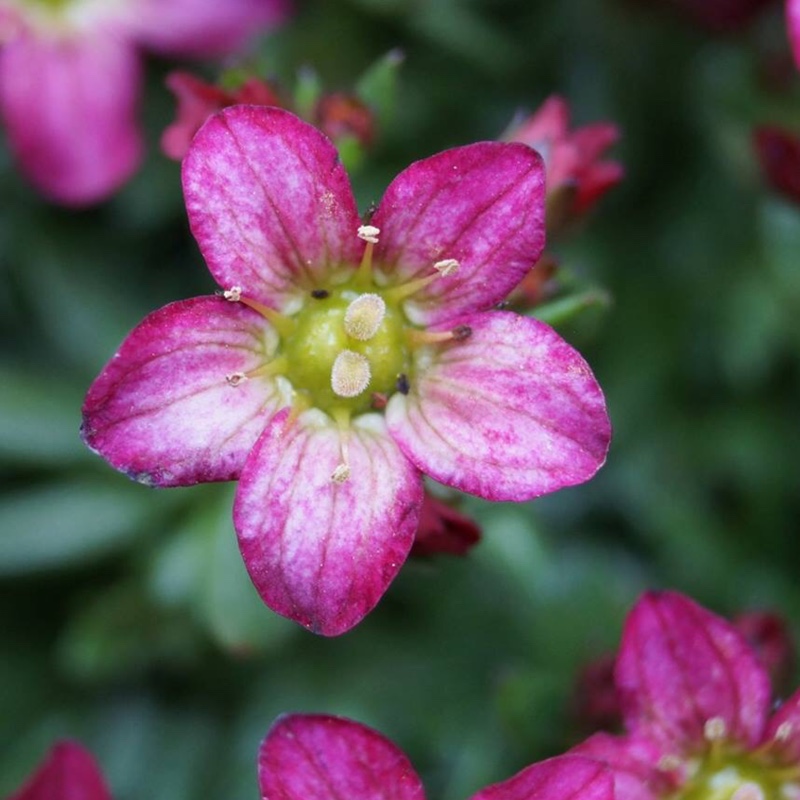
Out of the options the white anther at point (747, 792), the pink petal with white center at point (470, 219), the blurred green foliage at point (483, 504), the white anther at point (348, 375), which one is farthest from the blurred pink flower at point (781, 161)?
the white anther at point (747, 792)

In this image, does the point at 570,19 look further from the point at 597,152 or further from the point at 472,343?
the point at 472,343

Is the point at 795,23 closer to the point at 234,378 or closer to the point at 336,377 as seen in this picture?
the point at 336,377

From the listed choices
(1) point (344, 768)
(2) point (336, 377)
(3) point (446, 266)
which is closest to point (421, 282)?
(3) point (446, 266)

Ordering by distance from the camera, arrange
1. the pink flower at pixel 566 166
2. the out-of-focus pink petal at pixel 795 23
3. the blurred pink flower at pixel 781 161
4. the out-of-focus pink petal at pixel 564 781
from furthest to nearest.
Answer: the blurred pink flower at pixel 781 161, the pink flower at pixel 566 166, the out-of-focus pink petal at pixel 795 23, the out-of-focus pink petal at pixel 564 781

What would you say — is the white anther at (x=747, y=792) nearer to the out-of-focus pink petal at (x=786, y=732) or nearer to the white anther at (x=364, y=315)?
the out-of-focus pink petal at (x=786, y=732)

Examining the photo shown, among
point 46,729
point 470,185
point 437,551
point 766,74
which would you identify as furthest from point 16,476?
point 766,74

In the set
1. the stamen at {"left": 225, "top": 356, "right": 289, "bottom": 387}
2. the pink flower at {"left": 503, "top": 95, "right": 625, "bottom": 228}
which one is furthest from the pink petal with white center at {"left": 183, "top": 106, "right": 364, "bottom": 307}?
the pink flower at {"left": 503, "top": 95, "right": 625, "bottom": 228}
